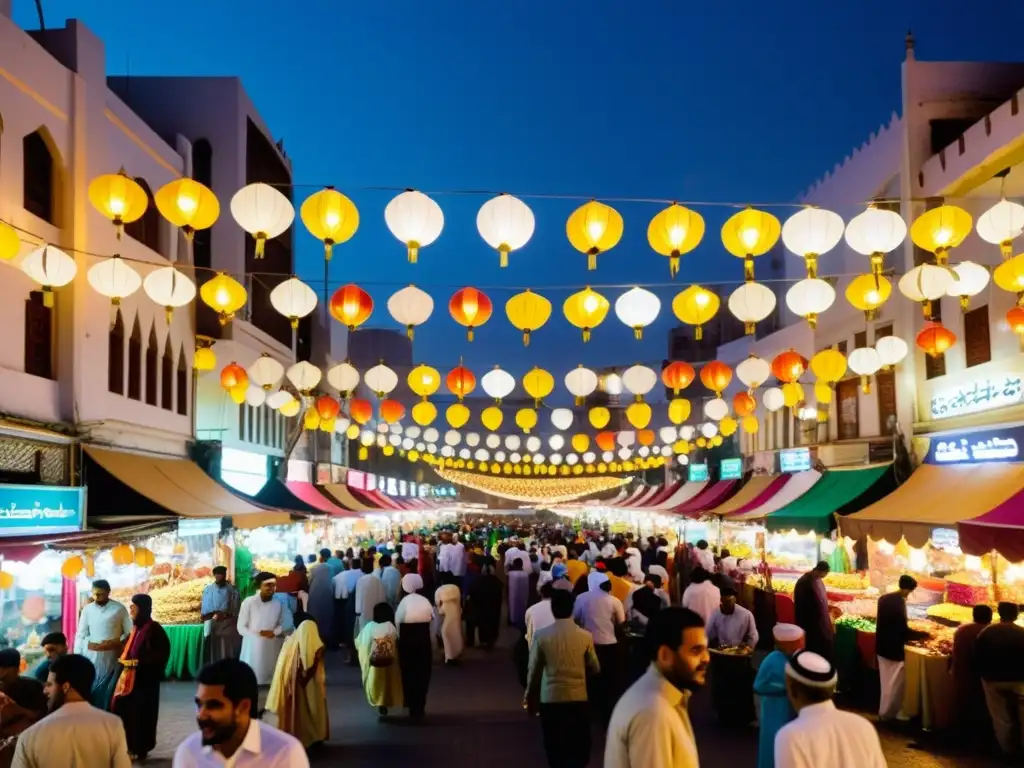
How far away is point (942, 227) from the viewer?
968 cm

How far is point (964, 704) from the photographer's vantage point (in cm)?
947

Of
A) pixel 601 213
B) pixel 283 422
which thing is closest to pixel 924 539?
pixel 601 213

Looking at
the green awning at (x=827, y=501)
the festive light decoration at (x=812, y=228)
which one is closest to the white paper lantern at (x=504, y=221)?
the festive light decoration at (x=812, y=228)

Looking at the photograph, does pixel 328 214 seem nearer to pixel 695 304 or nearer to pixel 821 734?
pixel 695 304

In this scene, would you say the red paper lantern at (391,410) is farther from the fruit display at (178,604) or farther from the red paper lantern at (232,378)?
the fruit display at (178,604)

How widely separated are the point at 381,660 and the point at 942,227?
7377 mm

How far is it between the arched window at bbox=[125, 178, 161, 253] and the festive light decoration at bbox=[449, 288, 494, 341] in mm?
6737

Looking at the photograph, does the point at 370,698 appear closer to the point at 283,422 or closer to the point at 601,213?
the point at 601,213

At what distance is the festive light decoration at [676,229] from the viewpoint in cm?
941

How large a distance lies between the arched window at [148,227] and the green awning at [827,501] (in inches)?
471

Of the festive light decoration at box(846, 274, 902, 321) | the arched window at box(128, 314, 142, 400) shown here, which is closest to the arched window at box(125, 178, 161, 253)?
the arched window at box(128, 314, 142, 400)

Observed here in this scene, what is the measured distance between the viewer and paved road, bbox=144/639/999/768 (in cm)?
857

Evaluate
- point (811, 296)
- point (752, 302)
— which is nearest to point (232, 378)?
point (752, 302)

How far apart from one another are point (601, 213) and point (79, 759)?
674cm
